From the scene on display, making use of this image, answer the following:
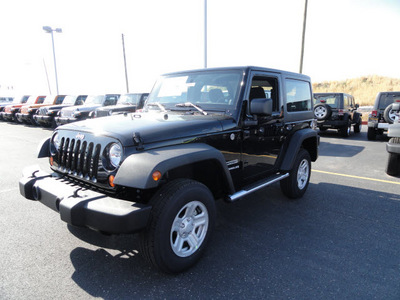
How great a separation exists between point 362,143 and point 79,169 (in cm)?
1024

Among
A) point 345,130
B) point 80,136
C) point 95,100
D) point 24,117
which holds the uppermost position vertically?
point 80,136

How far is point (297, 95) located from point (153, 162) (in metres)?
3.18

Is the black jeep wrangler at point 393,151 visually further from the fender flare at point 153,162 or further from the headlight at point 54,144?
the headlight at point 54,144

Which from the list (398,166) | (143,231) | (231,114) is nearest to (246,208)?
(231,114)

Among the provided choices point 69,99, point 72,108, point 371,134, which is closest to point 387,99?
point 371,134

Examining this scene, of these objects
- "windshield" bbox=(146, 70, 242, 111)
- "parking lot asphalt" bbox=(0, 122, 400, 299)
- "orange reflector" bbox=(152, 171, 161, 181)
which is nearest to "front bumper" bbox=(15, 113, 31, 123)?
"parking lot asphalt" bbox=(0, 122, 400, 299)

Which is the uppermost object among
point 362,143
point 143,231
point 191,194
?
point 191,194

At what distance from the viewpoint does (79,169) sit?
2.75 metres

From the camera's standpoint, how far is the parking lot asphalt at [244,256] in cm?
234

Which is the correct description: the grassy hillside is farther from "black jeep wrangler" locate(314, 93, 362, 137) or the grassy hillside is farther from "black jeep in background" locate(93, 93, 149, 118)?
"black jeep in background" locate(93, 93, 149, 118)

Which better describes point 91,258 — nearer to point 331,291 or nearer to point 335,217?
point 331,291

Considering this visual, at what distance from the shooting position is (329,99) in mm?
11617

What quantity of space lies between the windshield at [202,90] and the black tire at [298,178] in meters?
1.71

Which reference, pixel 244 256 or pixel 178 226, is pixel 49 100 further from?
pixel 244 256
